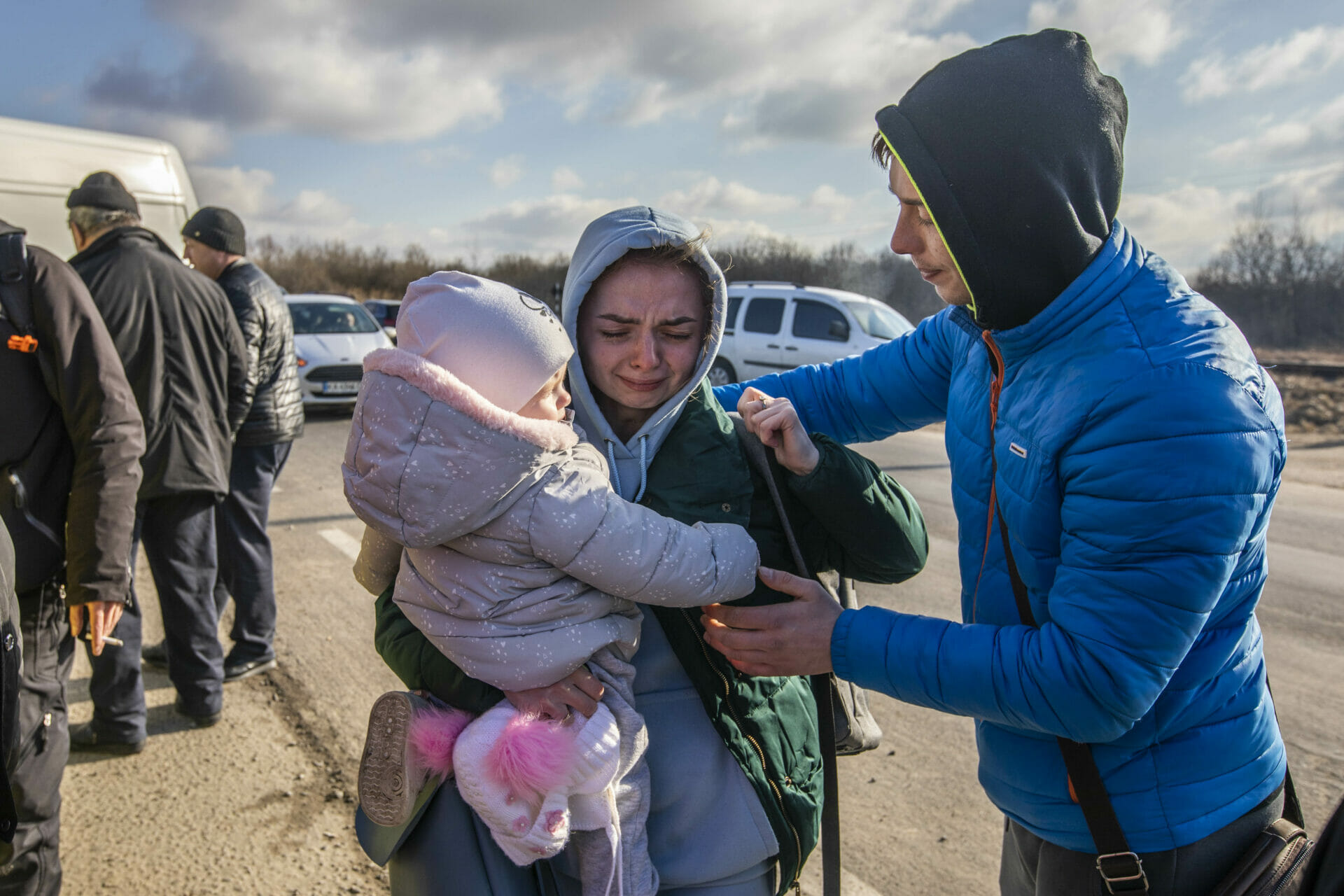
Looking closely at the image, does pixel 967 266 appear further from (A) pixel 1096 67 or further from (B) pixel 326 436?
(B) pixel 326 436

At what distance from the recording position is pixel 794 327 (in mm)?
13578

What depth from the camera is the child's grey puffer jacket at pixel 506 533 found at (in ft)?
4.40

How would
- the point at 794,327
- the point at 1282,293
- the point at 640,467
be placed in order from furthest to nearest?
the point at 1282,293
the point at 794,327
the point at 640,467

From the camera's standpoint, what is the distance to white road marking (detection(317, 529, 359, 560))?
6039 millimetres

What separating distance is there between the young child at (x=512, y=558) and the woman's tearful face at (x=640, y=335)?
0.27 metres

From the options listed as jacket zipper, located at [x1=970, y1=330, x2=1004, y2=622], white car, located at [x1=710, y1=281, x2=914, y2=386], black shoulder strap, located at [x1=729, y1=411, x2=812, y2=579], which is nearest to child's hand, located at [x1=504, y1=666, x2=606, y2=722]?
black shoulder strap, located at [x1=729, y1=411, x2=812, y2=579]

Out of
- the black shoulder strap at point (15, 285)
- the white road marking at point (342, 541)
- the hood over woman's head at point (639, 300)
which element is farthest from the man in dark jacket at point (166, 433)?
the hood over woman's head at point (639, 300)

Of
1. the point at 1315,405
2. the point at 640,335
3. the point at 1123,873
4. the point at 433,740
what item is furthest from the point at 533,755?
the point at 1315,405

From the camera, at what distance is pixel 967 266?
4.54 ft

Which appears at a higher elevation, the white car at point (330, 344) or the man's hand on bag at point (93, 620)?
the man's hand on bag at point (93, 620)

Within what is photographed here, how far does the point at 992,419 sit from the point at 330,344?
12704mm

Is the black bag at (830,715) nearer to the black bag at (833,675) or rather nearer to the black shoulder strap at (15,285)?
the black bag at (833,675)

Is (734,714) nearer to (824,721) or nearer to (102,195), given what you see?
(824,721)

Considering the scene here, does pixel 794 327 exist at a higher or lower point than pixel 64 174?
lower
